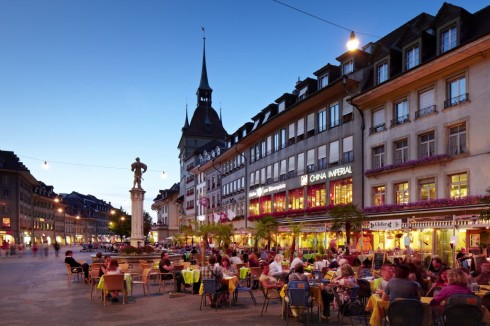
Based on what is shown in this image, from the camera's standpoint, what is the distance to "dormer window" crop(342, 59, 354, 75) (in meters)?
34.6

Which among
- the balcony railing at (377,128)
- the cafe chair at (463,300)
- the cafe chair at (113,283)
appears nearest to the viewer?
the cafe chair at (463,300)

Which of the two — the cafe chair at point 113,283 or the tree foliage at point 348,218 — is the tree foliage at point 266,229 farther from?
the cafe chair at point 113,283

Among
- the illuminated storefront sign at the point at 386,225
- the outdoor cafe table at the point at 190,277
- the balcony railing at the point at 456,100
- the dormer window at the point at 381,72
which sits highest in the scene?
the dormer window at the point at 381,72

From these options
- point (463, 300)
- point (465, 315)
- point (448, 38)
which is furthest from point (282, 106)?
point (465, 315)

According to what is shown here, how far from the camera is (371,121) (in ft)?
104

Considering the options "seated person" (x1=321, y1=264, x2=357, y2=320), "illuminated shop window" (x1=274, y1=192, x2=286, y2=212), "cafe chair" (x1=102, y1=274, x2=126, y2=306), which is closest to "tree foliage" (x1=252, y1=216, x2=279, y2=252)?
"illuminated shop window" (x1=274, y1=192, x2=286, y2=212)

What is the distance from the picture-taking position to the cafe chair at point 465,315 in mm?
7660

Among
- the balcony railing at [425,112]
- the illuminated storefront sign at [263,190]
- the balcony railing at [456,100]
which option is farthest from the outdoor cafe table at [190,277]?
the illuminated storefront sign at [263,190]

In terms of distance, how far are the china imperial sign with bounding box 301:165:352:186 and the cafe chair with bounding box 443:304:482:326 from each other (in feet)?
85.0

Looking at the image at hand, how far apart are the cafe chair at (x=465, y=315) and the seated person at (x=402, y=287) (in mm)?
1075

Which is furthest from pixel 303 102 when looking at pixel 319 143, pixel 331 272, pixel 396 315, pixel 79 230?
pixel 79 230

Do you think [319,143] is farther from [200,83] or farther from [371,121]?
[200,83]

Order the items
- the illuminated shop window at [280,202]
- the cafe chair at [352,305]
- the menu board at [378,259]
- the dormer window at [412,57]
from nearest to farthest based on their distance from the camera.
Result: the cafe chair at [352,305] → the menu board at [378,259] → the dormer window at [412,57] → the illuminated shop window at [280,202]

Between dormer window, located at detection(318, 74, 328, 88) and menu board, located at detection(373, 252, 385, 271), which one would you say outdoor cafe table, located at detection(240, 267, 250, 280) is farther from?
dormer window, located at detection(318, 74, 328, 88)
